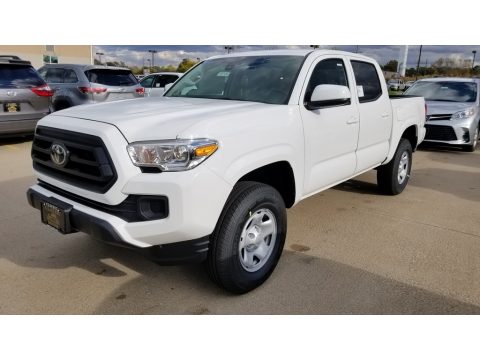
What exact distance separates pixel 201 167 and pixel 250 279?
999 millimetres

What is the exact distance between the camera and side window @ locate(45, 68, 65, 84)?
10.2 meters

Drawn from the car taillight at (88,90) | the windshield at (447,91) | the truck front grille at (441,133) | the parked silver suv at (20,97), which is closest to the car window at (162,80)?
the car taillight at (88,90)

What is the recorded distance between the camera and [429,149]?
9.80 m

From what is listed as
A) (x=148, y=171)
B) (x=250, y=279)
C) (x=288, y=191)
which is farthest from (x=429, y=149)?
(x=148, y=171)

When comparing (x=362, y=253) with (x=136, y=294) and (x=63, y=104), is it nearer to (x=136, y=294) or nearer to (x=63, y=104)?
(x=136, y=294)

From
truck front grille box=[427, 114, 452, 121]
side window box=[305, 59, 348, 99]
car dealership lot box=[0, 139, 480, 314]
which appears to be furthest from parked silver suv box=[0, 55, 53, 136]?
truck front grille box=[427, 114, 452, 121]

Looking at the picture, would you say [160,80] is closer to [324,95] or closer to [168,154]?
[324,95]

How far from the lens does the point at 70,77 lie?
9.86 m

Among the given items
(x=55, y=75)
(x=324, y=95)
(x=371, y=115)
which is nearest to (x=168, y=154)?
(x=324, y=95)

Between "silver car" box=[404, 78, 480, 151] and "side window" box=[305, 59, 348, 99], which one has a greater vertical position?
"side window" box=[305, 59, 348, 99]

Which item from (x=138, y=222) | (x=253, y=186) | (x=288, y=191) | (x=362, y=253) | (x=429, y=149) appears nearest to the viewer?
(x=138, y=222)

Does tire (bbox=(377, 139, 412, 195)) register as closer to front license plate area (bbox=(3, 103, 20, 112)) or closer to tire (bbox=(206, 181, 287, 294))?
tire (bbox=(206, 181, 287, 294))

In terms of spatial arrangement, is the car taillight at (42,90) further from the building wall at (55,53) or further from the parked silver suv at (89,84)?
the building wall at (55,53)

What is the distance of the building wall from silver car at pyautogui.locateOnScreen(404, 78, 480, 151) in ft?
130
